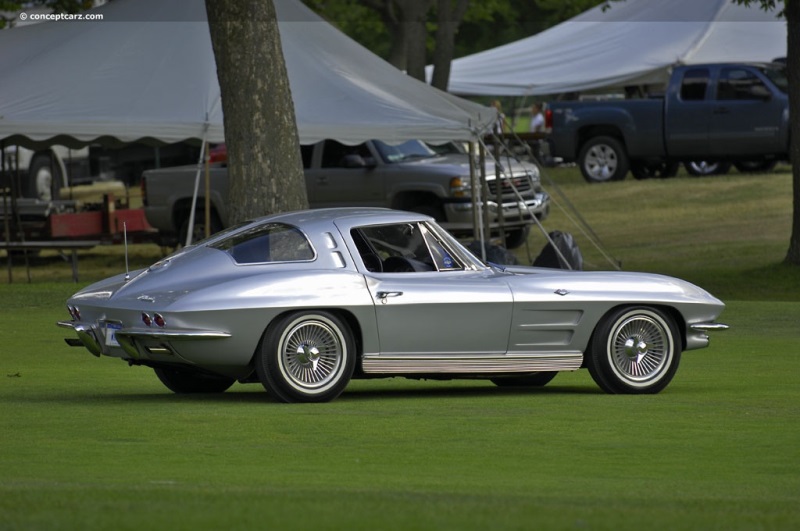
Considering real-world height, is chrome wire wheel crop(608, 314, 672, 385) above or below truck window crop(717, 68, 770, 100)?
below

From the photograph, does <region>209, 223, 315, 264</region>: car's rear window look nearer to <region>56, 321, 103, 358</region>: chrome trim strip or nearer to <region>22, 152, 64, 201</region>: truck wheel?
<region>56, 321, 103, 358</region>: chrome trim strip

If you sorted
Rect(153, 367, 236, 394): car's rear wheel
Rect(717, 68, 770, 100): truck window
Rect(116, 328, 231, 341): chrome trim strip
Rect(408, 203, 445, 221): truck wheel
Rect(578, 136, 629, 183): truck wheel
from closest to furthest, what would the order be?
1. Rect(116, 328, 231, 341): chrome trim strip
2. Rect(153, 367, 236, 394): car's rear wheel
3. Rect(408, 203, 445, 221): truck wheel
4. Rect(717, 68, 770, 100): truck window
5. Rect(578, 136, 629, 183): truck wheel

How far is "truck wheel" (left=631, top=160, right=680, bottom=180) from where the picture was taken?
36.6m

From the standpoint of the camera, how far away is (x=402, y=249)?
1071 cm

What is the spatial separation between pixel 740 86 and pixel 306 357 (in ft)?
81.6

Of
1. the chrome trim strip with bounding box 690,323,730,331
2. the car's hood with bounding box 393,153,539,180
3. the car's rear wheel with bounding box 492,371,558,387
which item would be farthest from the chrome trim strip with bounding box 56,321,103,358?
the car's hood with bounding box 393,153,539,180

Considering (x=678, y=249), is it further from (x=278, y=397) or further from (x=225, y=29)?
(x=278, y=397)

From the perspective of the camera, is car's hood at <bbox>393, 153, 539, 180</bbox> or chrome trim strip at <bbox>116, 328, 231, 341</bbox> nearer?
chrome trim strip at <bbox>116, 328, 231, 341</bbox>

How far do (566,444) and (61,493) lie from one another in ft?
9.78

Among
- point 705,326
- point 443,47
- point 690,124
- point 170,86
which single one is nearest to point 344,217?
point 705,326

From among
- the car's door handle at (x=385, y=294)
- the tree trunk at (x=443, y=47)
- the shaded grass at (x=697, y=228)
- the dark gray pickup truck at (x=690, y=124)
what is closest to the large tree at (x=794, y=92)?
the shaded grass at (x=697, y=228)

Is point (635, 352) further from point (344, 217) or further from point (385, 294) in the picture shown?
point (344, 217)

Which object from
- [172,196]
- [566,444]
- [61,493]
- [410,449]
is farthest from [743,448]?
[172,196]

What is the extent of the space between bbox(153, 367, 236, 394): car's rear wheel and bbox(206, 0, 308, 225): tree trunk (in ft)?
19.7
